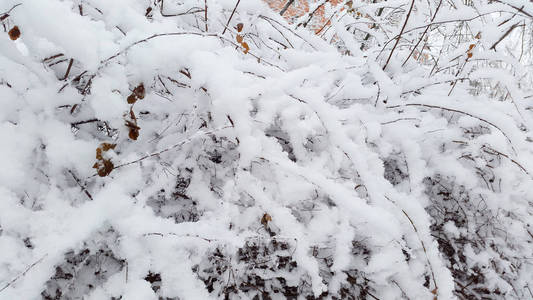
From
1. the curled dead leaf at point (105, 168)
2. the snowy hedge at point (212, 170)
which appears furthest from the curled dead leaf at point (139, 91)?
the curled dead leaf at point (105, 168)

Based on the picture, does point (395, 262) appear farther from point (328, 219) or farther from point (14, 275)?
point (14, 275)

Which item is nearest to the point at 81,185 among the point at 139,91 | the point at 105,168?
the point at 105,168

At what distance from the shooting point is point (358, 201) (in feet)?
2.04

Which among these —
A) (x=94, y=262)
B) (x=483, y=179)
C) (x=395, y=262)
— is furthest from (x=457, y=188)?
(x=94, y=262)

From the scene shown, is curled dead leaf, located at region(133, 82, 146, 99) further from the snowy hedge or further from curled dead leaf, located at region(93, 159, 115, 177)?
curled dead leaf, located at region(93, 159, 115, 177)

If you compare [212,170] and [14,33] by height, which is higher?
[14,33]

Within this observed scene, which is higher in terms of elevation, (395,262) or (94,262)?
(395,262)

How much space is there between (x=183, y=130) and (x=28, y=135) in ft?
0.91

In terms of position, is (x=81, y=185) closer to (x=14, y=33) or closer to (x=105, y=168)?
(x=105, y=168)

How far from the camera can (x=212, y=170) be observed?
77 cm

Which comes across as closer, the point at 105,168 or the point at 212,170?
the point at 105,168

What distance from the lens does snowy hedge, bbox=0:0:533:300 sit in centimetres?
58

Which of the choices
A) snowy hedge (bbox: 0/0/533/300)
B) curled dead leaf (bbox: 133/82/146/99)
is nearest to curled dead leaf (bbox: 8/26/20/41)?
snowy hedge (bbox: 0/0/533/300)

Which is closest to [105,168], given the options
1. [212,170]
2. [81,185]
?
[81,185]
